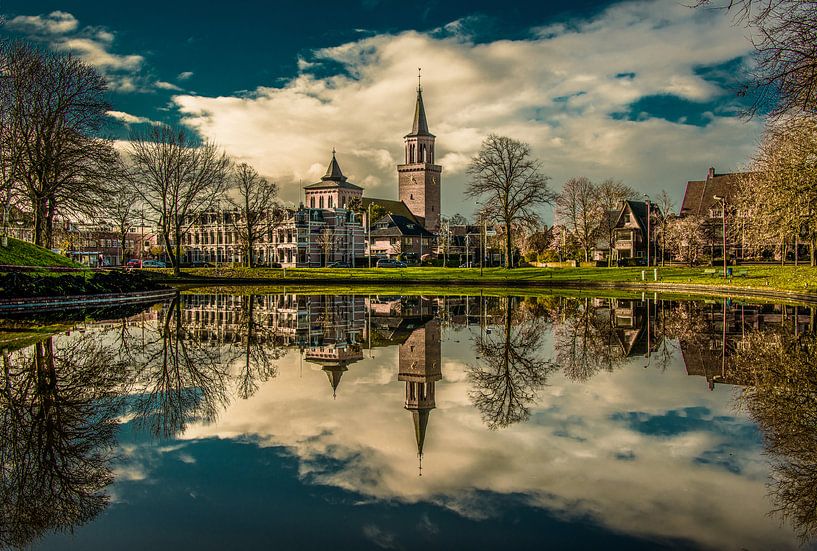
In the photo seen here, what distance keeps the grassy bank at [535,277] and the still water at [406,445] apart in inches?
1132

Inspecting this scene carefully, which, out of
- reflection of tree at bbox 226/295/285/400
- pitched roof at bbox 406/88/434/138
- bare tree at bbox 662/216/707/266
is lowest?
reflection of tree at bbox 226/295/285/400

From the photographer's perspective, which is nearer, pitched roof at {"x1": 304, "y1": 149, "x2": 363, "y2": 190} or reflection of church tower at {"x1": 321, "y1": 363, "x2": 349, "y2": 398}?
reflection of church tower at {"x1": 321, "y1": 363, "x2": 349, "y2": 398}

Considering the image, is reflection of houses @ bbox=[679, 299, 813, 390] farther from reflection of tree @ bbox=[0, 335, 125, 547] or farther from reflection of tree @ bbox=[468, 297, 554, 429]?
reflection of tree @ bbox=[0, 335, 125, 547]

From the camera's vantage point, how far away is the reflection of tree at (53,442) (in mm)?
5469

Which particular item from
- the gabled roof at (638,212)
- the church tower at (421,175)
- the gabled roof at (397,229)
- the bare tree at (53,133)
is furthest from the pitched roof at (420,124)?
the bare tree at (53,133)

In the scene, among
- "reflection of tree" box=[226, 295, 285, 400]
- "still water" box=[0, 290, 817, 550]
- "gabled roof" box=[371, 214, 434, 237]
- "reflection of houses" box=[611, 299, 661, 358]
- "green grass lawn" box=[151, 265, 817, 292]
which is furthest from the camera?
"gabled roof" box=[371, 214, 434, 237]

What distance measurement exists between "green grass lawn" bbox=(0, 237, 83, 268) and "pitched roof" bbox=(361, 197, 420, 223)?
99.8 m

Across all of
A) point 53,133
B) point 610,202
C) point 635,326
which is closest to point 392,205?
point 610,202

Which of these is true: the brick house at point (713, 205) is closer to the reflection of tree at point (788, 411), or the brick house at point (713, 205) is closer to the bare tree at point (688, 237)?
the bare tree at point (688, 237)

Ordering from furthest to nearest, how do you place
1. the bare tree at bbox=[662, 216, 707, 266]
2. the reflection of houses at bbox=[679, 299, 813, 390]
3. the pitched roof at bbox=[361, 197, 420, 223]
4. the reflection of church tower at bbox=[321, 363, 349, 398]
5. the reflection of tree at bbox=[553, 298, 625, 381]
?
the pitched roof at bbox=[361, 197, 420, 223] → the bare tree at bbox=[662, 216, 707, 266] → the reflection of tree at bbox=[553, 298, 625, 381] → the reflection of houses at bbox=[679, 299, 813, 390] → the reflection of church tower at bbox=[321, 363, 349, 398]

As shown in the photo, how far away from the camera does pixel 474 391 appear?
410 inches

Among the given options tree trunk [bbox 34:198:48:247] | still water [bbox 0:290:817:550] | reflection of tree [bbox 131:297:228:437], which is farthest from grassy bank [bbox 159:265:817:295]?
reflection of tree [bbox 131:297:228:437]

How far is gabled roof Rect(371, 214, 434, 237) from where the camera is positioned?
11412cm

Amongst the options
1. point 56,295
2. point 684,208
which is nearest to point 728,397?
point 56,295
